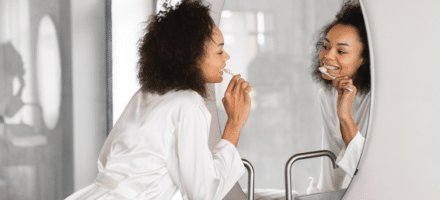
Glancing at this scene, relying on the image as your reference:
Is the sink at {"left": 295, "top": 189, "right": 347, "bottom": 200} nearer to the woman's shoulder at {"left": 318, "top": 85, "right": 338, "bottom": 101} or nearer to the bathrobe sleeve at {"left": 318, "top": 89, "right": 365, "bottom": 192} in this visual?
the bathrobe sleeve at {"left": 318, "top": 89, "right": 365, "bottom": 192}

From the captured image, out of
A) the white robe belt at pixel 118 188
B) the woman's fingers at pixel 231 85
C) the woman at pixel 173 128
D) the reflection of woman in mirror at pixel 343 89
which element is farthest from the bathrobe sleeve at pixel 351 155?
the white robe belt at pixel 118 188

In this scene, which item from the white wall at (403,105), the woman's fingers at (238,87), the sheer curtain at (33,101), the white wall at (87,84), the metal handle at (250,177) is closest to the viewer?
the white wall at (403,105)

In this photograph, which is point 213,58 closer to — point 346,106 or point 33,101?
point 346,106

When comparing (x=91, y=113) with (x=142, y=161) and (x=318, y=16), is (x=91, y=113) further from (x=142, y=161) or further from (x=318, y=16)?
(x=318, y=16)

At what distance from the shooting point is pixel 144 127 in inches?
35.8

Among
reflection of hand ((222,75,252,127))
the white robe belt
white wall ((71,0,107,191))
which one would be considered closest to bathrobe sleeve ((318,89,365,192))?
reflection of hand ((222,75,252,127))

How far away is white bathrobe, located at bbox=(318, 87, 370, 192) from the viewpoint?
35.8 inches

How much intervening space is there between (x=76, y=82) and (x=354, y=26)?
4.51ft

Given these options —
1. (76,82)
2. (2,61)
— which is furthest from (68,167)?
(2,61)

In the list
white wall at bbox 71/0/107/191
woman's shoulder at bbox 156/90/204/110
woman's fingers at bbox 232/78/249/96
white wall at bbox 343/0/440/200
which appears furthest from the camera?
white wall at bbox 71/0/107/191

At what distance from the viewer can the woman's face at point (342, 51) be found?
0.91 meters

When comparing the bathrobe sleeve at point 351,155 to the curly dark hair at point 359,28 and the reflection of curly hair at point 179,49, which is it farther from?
the reflection of curly hair at point 179,49

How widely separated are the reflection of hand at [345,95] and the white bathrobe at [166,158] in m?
0.34

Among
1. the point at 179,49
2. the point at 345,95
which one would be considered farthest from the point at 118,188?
the point at 345,95
